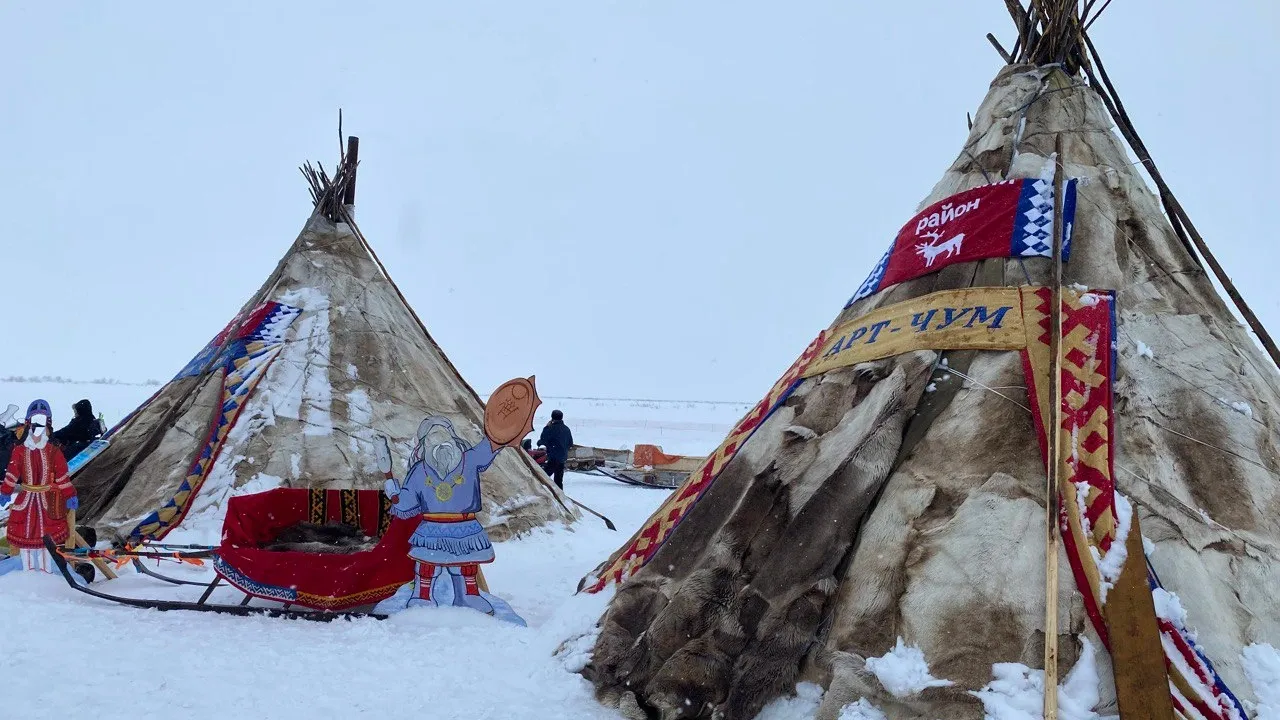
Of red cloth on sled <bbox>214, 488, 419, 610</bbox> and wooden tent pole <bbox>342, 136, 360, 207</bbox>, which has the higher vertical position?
wooden tent pole <bbox>342, 136, 360, 207</bbox>

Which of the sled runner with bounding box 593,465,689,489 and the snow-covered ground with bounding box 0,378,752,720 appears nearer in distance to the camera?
the snow-covered ground with bounding box 0,378,752,720

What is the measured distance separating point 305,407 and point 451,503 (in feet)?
10.8

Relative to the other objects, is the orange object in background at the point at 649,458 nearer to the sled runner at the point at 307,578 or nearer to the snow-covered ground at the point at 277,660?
the snow-covered ground at the point at 277,660

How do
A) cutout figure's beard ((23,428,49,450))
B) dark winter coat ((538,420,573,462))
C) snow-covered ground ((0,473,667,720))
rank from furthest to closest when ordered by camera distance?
dark winter coat ((538,420,573,462)) → cutout figure's beard ((23,428,49,450)) → snow-covered ground ((0,473,667,720))

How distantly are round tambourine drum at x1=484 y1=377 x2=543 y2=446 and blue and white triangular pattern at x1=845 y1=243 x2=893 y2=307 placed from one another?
6.08 feet

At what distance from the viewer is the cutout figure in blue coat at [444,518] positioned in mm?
5266

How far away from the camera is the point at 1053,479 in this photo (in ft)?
11.1

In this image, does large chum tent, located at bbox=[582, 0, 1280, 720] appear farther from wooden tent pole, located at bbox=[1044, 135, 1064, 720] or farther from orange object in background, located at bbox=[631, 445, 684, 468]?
orange object in background, located at bbox=[631, 445, 684, 468]

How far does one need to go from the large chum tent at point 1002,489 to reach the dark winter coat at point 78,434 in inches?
A: 269

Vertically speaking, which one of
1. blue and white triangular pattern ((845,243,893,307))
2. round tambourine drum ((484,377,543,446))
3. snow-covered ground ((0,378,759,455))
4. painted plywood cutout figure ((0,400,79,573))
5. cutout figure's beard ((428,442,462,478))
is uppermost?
blue and white triangular pattern ((845,243,893,307))

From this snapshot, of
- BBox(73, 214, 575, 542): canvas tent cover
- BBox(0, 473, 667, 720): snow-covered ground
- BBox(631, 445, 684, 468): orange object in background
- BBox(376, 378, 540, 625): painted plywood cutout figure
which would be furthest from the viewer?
BBox(631, 445, 684, 468): orange object in background

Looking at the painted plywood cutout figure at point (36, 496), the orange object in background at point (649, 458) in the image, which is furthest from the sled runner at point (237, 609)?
the orange object in background at point (649, 458)

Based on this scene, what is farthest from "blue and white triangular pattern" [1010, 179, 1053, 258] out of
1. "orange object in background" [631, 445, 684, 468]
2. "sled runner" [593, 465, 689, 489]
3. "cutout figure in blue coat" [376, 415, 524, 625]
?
"orange object in background" [631, 445, 684, 468]

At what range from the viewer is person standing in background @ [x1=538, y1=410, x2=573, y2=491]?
1172 cm
